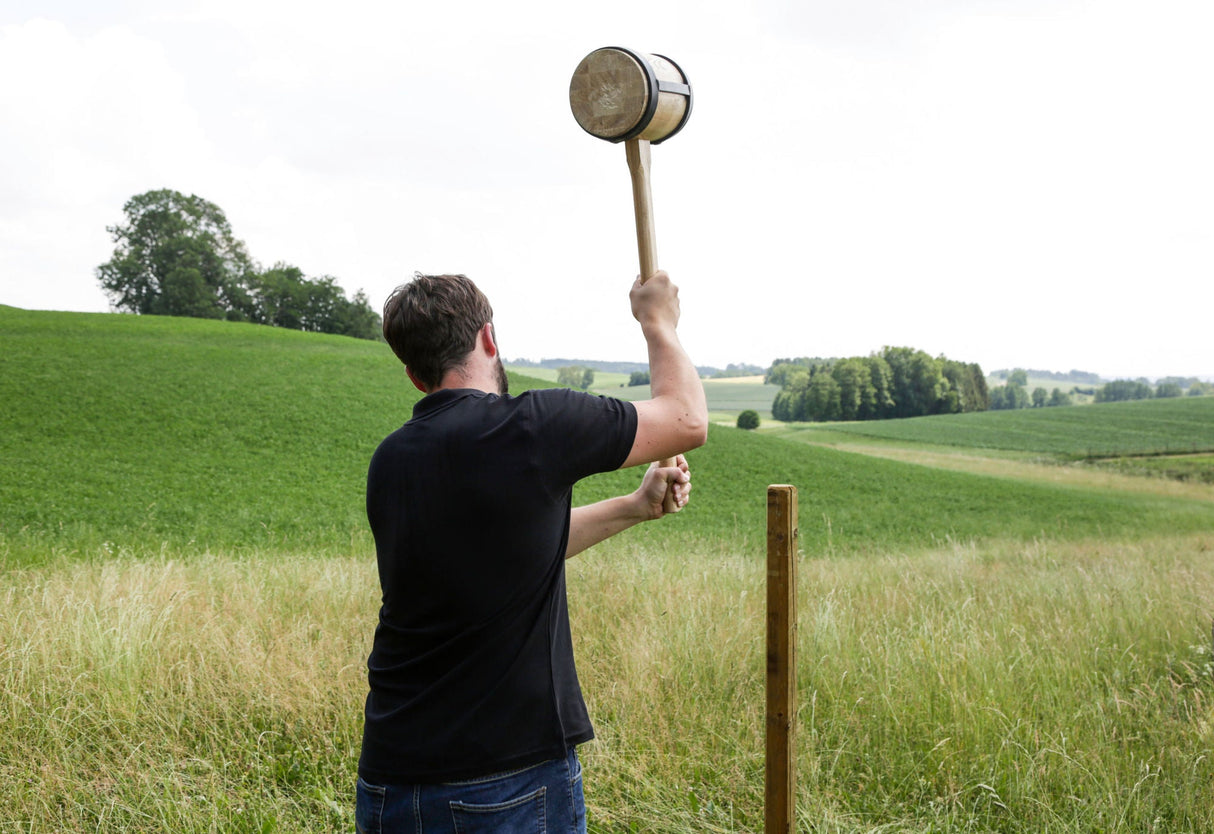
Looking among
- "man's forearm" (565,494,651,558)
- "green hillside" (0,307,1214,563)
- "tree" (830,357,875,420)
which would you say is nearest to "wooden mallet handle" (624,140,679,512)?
"man's forearm" (565,494,651,558)

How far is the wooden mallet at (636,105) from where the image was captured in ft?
6.57

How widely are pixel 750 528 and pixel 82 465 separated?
1555 cm

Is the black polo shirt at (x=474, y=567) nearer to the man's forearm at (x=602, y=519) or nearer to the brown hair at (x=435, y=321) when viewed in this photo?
the brown hair at (x=435, y=321)

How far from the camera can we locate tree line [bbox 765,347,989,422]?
7281 cm

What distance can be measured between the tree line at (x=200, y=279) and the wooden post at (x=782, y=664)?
60.7m

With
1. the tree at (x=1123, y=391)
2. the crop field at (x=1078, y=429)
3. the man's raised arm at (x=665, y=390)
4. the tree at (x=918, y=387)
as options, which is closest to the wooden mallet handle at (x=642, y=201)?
the man's raised arm at (x=665, y=390)

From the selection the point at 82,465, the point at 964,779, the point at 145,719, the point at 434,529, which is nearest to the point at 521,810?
the point at 434,529

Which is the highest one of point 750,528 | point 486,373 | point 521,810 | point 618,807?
point 486,373

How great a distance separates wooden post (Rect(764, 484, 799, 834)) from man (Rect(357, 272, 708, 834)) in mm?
827

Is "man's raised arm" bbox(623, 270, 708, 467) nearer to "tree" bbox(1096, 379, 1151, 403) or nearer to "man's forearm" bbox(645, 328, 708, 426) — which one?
"man's forearm" bbox(645, 328, 708, 426)

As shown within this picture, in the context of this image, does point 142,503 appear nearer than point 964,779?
No

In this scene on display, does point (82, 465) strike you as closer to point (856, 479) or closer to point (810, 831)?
point (810, 831)

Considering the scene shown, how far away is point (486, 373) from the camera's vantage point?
177 centimetres

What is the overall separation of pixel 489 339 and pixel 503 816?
3.23 feet
